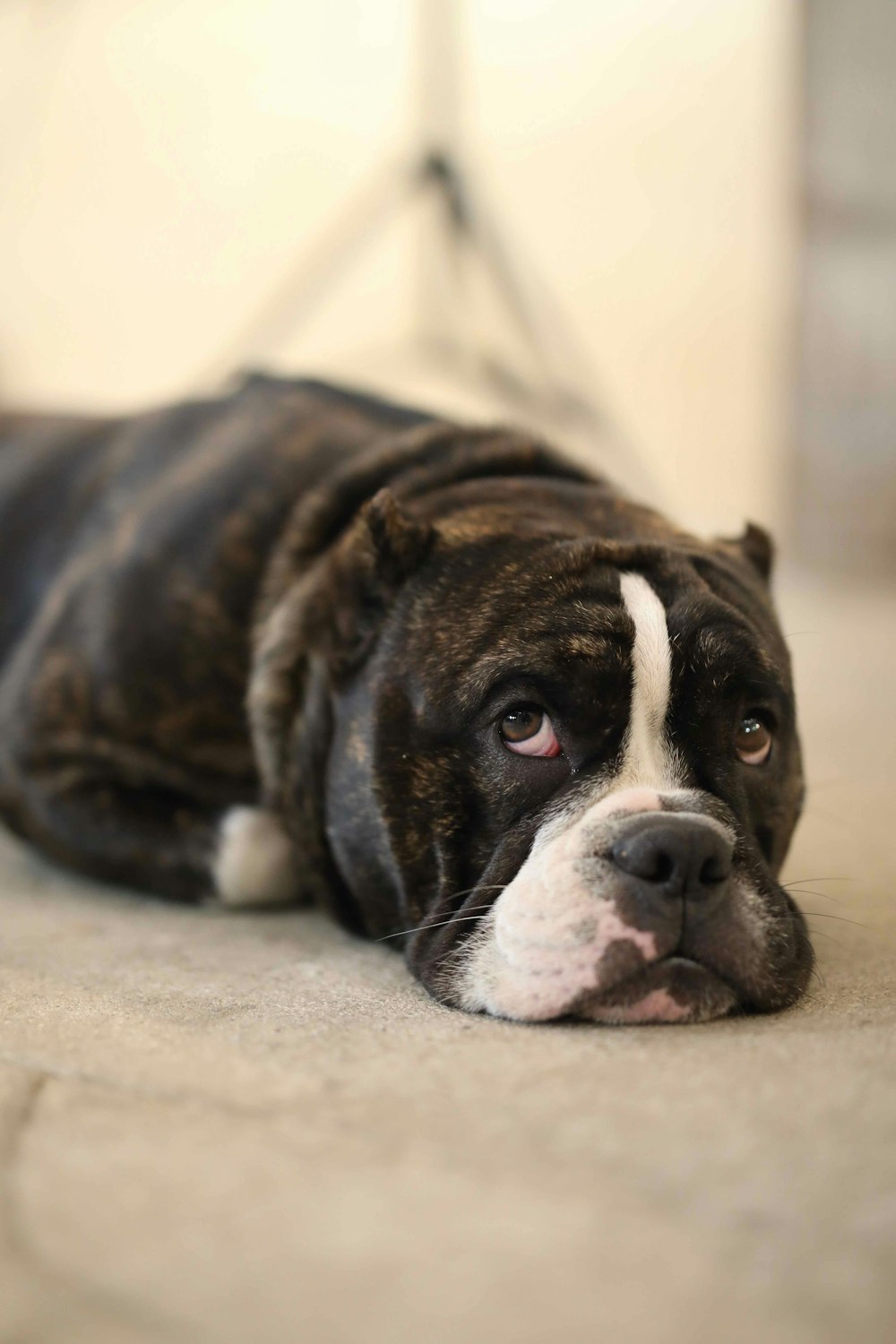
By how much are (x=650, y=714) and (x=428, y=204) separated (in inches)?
242

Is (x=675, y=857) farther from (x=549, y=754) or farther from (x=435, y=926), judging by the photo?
(x=435, y=926)

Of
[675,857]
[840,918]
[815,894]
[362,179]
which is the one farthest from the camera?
[362,179]

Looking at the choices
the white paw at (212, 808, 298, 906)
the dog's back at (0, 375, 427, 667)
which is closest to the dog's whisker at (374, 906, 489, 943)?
the white paw at (212, 808, 298, 906)

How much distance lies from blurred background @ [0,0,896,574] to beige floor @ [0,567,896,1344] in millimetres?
6168

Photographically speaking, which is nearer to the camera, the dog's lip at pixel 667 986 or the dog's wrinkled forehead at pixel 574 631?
the dog's lip at pixel 667 986

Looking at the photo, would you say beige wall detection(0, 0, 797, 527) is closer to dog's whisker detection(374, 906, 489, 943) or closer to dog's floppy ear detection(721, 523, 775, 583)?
dog's floppy ear detection(721, 523, 775, 583)

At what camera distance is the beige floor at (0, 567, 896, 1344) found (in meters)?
1.04

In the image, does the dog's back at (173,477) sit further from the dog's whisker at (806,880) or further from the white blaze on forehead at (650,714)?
the dog's whisker at (806,880)

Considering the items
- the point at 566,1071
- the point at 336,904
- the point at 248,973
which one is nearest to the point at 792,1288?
the point at 566,1071

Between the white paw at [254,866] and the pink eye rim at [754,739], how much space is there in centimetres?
90

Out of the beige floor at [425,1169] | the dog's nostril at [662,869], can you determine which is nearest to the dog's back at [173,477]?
the beige floor at [425,1169]

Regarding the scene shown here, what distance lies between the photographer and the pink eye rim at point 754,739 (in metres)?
2.12

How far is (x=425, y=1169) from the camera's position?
125cm

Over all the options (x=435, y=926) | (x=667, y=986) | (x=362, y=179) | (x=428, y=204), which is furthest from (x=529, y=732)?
(x=362, y=179)
